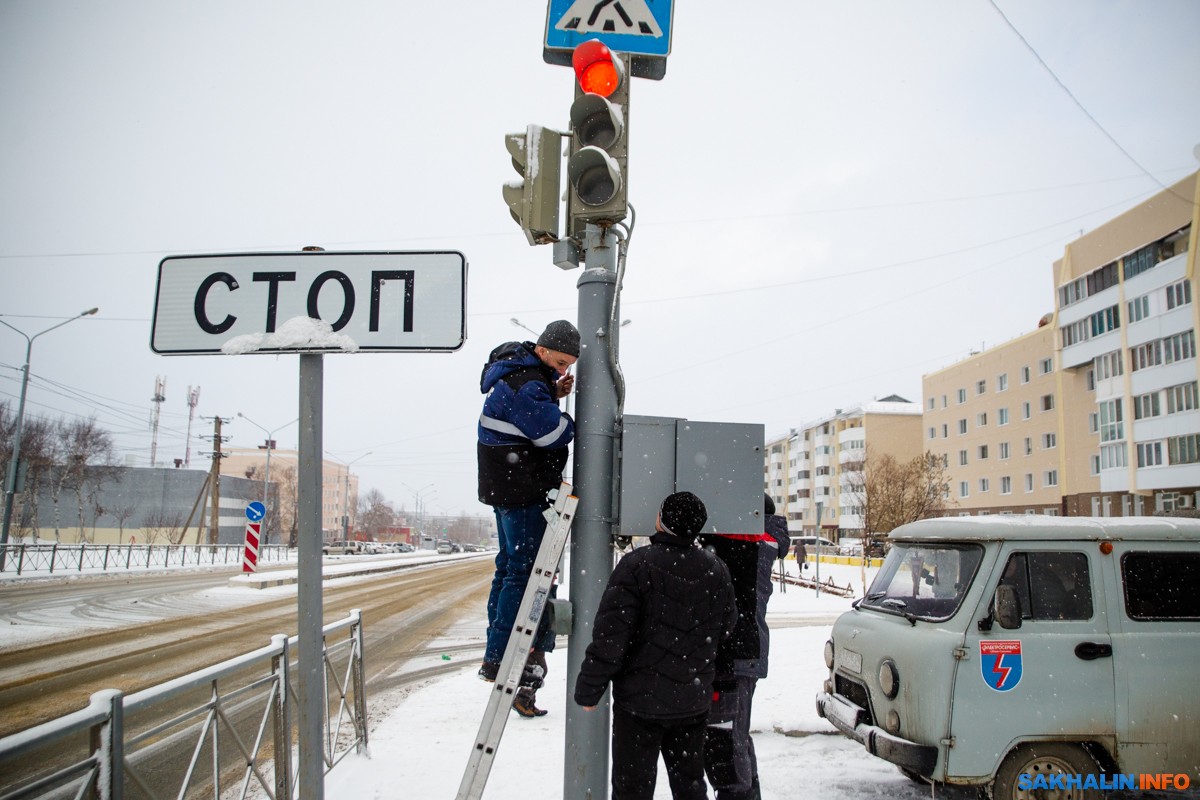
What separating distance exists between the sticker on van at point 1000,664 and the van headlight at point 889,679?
1.85ft

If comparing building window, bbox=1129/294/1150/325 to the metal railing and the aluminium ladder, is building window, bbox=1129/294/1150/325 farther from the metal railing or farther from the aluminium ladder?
the aluminium ladder

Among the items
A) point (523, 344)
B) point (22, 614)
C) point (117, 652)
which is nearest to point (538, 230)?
point (523, 344)

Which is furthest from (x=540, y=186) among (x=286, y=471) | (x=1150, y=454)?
(x=286, y=471)

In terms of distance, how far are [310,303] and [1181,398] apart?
41050mm

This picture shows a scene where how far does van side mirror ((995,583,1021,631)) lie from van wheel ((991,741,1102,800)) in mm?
721

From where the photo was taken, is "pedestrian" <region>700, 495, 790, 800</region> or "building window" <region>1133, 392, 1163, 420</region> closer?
"pedestrian" <region>700, 495, 790, 800</region>

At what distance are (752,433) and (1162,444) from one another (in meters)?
40.2

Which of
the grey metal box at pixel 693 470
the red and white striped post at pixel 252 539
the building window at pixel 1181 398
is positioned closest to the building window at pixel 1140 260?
the building window at pixel 1181 398

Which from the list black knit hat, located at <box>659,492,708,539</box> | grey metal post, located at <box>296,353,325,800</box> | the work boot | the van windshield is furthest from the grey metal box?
the work boot

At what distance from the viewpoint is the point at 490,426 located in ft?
11.2

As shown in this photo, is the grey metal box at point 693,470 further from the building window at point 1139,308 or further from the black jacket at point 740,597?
the building window at point 1139,308

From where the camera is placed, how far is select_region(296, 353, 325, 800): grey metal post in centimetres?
254

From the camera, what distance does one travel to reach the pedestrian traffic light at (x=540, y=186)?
313 centimetres

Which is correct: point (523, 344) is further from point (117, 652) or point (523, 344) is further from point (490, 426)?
point (117, 652)
